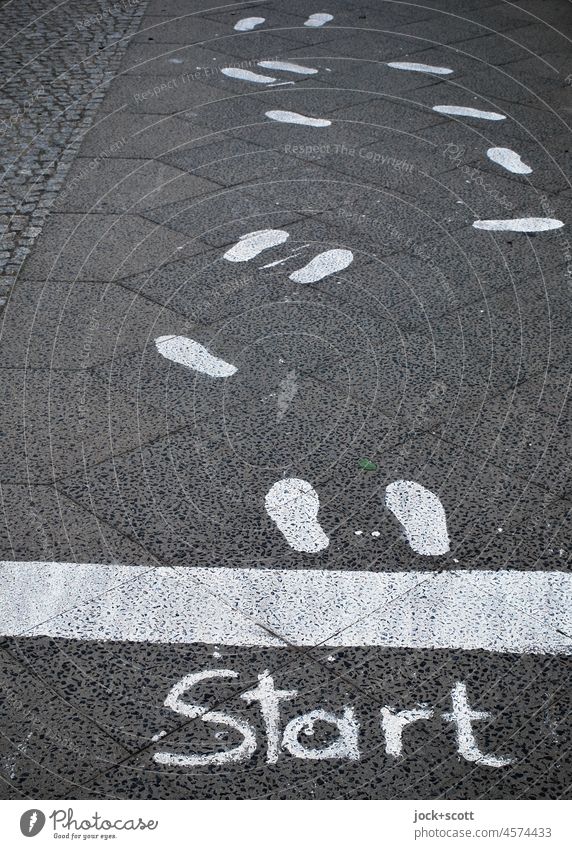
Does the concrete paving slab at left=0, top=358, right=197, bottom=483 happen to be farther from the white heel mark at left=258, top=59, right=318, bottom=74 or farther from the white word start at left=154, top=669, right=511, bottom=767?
the white heel mark at left=258, top=59, right=318, bottom=74

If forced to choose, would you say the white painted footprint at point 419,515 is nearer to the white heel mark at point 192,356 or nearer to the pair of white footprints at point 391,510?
the pair of white footprints at point 391,510

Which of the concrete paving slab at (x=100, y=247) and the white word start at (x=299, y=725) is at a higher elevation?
the concrete paving slab at (x=100, y=247)

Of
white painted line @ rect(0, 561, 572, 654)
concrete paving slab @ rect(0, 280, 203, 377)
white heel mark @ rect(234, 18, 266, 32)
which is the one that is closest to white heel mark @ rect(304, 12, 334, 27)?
white heel mark @ rect(234, 18, 266, 32)

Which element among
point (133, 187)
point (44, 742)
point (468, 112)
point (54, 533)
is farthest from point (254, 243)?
point (44, 742)

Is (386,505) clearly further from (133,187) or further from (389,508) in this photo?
(133,187)

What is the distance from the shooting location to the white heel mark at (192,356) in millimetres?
4051

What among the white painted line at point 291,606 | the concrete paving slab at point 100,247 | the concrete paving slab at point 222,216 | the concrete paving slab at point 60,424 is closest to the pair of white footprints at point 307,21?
the concrete paving slab at point 222,216

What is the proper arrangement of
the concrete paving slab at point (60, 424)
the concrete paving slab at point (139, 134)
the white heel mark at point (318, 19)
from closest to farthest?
the concrete paving slab at point (60, 424), the concrete paving slab at point (139, 134), the white heel mark at point (318, 19)

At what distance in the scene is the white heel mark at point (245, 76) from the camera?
300 inches

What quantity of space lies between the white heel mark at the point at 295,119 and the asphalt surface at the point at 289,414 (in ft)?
0.25

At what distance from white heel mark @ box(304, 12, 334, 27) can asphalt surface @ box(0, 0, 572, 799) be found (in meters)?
1.90

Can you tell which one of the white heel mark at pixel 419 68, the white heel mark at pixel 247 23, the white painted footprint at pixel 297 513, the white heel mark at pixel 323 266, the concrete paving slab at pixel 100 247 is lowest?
the white painted footprint at pixel 297 513

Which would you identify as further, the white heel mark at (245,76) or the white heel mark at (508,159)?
the white heel mark at (245,76)

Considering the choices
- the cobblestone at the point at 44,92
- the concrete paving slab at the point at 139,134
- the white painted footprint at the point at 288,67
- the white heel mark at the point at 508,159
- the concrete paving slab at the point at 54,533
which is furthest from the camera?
the white painted footprint at the point at 288,67
